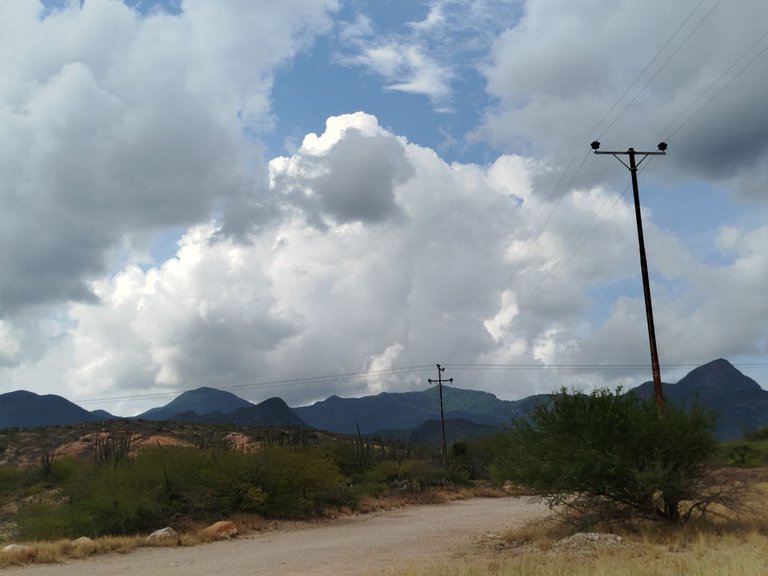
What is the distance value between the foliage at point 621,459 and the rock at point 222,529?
11725 millimetres

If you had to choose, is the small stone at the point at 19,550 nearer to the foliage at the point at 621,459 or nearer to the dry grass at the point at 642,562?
the dry grass at the point at 642,562

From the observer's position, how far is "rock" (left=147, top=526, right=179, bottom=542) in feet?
81.7

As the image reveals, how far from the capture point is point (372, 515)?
37844 mm

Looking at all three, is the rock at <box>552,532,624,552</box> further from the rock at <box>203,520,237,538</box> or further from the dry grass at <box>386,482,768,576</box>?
the rock at <box>203,520,237,538</box>

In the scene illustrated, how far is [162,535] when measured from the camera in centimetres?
2528

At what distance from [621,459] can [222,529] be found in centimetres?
1538

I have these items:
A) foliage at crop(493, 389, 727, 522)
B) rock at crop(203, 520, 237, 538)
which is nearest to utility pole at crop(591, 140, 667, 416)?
foliage at crop(493, 389, 727, 522)

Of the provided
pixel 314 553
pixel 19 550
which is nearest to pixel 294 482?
pixel 314 553

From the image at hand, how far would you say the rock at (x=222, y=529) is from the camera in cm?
2653

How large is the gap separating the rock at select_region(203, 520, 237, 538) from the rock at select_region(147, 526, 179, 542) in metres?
1.19

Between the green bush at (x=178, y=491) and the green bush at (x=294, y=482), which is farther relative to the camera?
the green bush at (x=294, y=482)

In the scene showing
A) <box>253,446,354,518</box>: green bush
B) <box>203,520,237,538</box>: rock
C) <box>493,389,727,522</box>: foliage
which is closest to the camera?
<box>493,389,727,522</box>: foliage

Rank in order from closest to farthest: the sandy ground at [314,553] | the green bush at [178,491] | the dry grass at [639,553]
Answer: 1. the dry grass at [639,553]
2. the sandy ground at [314,553]
3. the green bush at [178,491]

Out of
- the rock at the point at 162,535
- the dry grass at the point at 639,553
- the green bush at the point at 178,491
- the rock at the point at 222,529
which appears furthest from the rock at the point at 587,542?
the green bush at the point at 178,491
